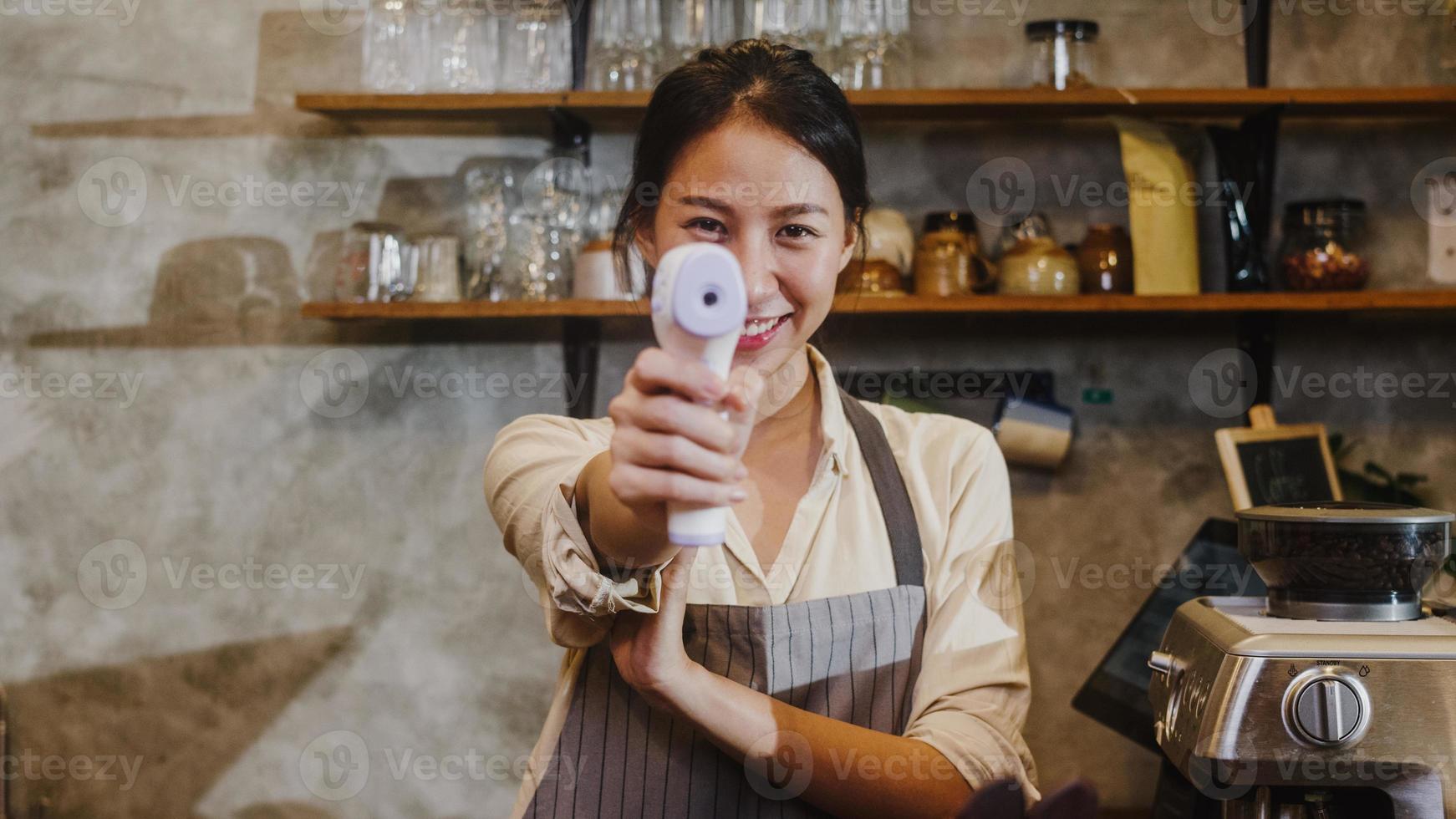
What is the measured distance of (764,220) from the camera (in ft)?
3.51

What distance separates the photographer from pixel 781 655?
1188mm

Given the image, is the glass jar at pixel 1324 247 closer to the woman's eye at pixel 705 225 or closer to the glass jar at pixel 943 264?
the glass jar at pixel 943 264

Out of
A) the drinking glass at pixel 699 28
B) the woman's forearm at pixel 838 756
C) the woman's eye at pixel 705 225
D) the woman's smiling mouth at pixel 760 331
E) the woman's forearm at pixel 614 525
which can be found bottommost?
the woman's forearm at pixel 838 756

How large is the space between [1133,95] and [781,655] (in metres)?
1.27

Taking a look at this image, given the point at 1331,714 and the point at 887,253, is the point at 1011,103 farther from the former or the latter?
the point at 1331,714

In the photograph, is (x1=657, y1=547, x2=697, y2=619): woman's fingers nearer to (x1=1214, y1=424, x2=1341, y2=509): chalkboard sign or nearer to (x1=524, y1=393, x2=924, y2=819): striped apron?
(x1=524, y1=393, x2=924, y2=819): striped apron

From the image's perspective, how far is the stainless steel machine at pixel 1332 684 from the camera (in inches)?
A: 38.2

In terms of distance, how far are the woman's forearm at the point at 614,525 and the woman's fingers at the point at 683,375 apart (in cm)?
15

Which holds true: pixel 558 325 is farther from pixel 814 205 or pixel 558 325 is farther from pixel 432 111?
pixel 814 205

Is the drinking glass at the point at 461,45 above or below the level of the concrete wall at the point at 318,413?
above

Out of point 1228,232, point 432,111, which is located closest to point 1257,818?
point 1228,232

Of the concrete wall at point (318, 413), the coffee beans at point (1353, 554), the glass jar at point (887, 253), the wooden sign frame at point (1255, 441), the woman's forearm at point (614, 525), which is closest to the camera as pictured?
the woman's forearm at point (614, 525)

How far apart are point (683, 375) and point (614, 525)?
0.22 meters

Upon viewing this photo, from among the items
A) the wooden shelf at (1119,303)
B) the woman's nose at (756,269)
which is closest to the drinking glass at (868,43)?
the wooden shelf at (1119,303)
